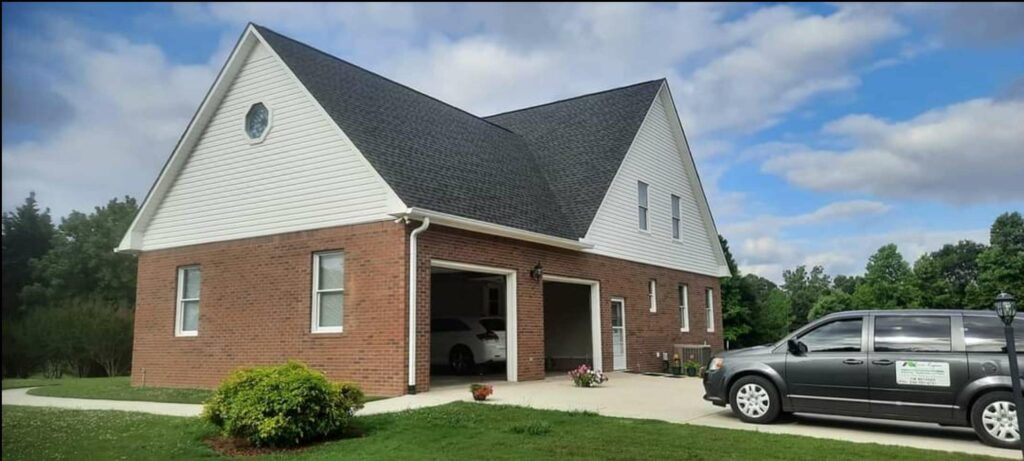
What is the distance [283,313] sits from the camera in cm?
1460

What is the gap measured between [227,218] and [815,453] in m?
12.9

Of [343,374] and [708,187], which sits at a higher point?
[708,187]

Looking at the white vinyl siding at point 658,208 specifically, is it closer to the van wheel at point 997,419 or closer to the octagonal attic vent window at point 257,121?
the octagonal attic vent window at point 257,121

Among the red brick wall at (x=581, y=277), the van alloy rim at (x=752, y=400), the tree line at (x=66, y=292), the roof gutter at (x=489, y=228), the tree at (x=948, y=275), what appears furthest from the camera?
the tree at (x=948, y=275)

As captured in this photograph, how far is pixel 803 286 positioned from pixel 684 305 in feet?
118

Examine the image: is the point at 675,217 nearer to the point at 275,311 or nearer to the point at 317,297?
the point at 317,297

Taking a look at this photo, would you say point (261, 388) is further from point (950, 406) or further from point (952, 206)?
point (952, 206)

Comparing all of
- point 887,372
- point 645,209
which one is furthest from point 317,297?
point 645,209

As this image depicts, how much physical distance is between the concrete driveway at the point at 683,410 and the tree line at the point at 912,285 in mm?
9044

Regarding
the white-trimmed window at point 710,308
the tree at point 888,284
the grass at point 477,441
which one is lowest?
the grass at point 477,441

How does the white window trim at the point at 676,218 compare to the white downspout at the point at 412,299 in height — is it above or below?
above

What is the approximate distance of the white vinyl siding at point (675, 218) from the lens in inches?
902

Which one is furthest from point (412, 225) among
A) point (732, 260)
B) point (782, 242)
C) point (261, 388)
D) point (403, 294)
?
point (732, 260)

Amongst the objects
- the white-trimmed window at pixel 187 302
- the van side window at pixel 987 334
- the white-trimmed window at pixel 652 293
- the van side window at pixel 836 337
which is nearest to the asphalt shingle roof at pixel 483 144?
the white-trimmed window at pixel 652 293
